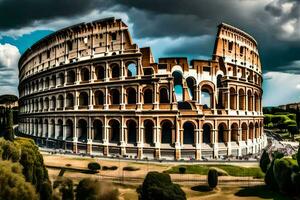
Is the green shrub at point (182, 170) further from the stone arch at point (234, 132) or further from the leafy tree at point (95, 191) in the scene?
the stone arch at point (234, 132)

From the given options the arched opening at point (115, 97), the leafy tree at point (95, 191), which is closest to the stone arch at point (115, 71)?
the arched opening at point (115, 97)

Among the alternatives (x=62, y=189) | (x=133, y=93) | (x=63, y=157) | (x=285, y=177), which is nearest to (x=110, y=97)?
(x=133, y=93)

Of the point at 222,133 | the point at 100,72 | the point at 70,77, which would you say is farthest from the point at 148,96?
the point at 70,77

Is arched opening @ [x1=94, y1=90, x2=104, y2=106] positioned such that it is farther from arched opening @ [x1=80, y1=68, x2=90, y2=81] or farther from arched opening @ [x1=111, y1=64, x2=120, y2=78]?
arched opening @ [x1=80, y1=68, x2=90, y2=81]

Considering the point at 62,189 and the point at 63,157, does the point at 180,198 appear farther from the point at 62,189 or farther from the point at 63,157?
the point at 63,157

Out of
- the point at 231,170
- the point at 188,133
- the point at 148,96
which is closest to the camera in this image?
the point at 231,170

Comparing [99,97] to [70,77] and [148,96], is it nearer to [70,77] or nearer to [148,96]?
[70,77]

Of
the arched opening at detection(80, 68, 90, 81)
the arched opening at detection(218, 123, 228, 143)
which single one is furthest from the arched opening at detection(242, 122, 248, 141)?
the arched opening at detection(80, 68, 90, 81)
